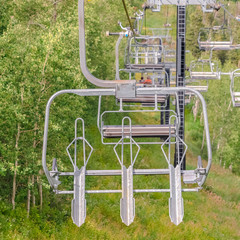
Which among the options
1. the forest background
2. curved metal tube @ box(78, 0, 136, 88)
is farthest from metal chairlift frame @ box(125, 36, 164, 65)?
curved metal tube @ box(78, 0, 136, 88)

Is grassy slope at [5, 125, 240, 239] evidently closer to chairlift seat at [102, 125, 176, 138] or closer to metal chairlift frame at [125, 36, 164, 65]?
metal chairlift frame at [125, 36, 164, 65]

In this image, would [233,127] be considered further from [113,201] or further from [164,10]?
[164,10]

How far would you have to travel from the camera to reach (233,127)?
42938 millimetres

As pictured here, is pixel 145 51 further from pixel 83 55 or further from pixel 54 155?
pixel 83 55

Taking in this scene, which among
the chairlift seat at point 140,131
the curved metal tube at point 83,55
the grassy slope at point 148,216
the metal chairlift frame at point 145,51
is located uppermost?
the curved metal tube at point 83,55

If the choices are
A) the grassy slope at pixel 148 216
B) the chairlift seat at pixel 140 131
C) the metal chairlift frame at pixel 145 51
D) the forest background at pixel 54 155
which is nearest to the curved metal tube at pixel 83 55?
the chairlift seat at pixel 140 131

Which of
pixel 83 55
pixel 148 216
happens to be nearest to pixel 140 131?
pixel 83 55

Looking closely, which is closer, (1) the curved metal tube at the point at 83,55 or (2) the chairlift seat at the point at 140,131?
(1) the curved metal tube at the point at 83,55

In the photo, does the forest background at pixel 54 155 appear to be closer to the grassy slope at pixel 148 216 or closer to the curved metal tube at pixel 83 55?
the grassy slope at pixel 148 216

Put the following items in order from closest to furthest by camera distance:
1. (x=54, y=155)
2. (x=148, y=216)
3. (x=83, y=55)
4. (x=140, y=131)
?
(x=83, y=55), (x=140, y=131), (x=54, y=155), (x=148, y=216)

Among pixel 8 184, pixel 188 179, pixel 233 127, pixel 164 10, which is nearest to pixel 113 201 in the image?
pixel 8 184

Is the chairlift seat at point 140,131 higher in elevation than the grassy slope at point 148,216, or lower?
higher

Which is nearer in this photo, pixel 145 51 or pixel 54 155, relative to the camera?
pixel 54 155

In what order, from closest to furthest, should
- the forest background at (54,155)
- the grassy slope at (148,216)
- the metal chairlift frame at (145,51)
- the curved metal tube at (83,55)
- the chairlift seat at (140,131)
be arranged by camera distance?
the curved metal tube at (83,55) → the chairlift seat at (140,131) → the forest background at (54,155) → the metal chairlift frame at (145,51) → the grassy slope at (148,216)
